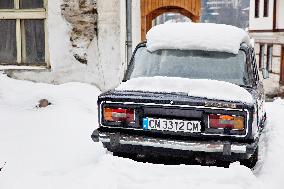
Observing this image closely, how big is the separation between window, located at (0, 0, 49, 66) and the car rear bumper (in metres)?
4.47

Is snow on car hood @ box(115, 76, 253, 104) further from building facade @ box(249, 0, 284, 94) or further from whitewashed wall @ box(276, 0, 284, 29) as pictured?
whitewashed wall @ box(276, 0, 284, 29)

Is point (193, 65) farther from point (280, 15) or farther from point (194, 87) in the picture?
point (280, 15)

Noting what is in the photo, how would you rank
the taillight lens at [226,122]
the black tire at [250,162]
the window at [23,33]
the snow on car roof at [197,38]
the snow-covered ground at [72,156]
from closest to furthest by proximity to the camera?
the snow-covered ground at [72,156], the taillight lens at [226,122], the black tire at [250,162], the snow on car roof at [197,38], the window at [23,33]

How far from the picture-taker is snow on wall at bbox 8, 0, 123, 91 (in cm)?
822

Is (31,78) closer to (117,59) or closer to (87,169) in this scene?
(117,59)

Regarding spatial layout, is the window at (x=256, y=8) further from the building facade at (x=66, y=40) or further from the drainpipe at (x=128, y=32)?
the building facade at (x=66, y=40)

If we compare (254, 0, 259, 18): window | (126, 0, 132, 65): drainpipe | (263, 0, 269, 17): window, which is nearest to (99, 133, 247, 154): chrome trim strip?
(126, 0, 132, 65): drainpipe

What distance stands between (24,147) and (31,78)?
115 inches

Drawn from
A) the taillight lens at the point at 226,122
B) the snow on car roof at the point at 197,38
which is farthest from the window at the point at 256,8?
the taillight lens at the point at 226,122

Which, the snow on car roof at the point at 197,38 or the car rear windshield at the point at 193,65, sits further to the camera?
the snow on car roof at the point at 197,38

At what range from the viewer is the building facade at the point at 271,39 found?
19312 millimetres

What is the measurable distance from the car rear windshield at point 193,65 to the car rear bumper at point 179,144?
1.06m

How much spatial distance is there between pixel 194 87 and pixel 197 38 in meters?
1.04

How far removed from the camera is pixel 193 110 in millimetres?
4293
